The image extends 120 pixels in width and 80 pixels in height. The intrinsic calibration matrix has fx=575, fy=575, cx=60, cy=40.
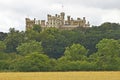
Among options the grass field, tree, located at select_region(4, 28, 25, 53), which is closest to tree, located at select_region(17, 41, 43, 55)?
tree, located at select_region(4, 28, 25, 53)

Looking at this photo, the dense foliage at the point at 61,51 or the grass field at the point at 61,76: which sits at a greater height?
the dense foliage at the point at 61,51

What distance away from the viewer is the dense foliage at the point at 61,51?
100m

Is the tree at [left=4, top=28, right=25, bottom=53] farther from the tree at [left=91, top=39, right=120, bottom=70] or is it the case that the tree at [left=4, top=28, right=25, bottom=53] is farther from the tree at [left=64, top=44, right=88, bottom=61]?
the tree at [left=91, top=39, right=120, bottom=70]

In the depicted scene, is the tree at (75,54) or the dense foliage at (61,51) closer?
the dense foliage at (61,51)

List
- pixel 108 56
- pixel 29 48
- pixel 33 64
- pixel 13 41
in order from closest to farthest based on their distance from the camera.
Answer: pixel 33 64 → pixel 108 56 → pixel 29 48 → pixel 13 41

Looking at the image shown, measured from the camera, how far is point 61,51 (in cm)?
14825

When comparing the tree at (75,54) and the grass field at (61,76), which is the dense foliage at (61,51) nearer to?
the tree at (75,54)

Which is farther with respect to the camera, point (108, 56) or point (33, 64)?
point (108, 56)

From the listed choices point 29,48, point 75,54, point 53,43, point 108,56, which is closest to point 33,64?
point 108,56

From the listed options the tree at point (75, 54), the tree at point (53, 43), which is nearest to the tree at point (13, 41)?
the tree at point (53, 43)

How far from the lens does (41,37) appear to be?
524ft

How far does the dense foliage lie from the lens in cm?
10031

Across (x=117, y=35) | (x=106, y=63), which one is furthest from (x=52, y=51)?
(x=106, y=63)

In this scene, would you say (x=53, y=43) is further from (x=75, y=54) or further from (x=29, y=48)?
(x=75, y=54)
